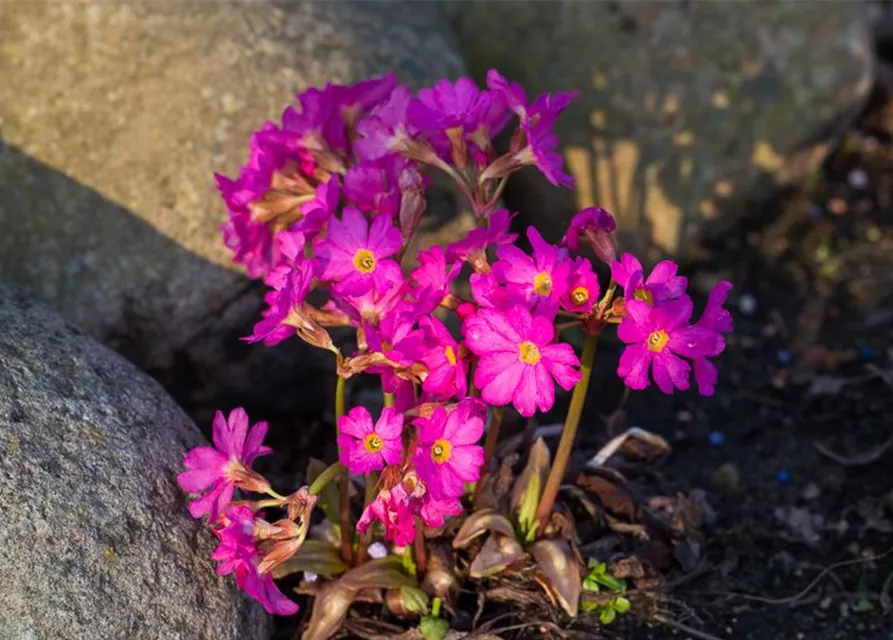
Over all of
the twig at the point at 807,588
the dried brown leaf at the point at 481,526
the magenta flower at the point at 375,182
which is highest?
the magenta flower at the point at 375,182

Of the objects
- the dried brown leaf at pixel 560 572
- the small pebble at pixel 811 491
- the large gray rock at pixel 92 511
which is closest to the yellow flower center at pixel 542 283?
the dried brown leaf at pixel 560 572

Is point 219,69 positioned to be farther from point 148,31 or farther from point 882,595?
point 882,595

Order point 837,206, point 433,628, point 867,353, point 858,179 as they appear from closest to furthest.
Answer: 1. point 433,628
2. point 867,353
3. point 837,206
4. point 858,179

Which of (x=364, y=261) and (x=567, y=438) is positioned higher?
(x=364, y=261)

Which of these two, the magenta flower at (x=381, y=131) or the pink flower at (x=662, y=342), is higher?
the magenta flower at (x=381, y=131)

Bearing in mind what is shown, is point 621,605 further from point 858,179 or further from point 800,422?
point 858,179

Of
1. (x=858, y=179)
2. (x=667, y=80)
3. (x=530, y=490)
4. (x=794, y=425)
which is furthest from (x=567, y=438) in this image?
(x=858, y=179)

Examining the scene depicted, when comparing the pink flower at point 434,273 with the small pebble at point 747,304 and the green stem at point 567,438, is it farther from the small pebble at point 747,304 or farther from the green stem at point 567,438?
the small pebble at point 747,304

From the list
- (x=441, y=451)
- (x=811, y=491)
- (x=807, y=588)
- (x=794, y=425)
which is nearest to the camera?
(x=441, y=451)
